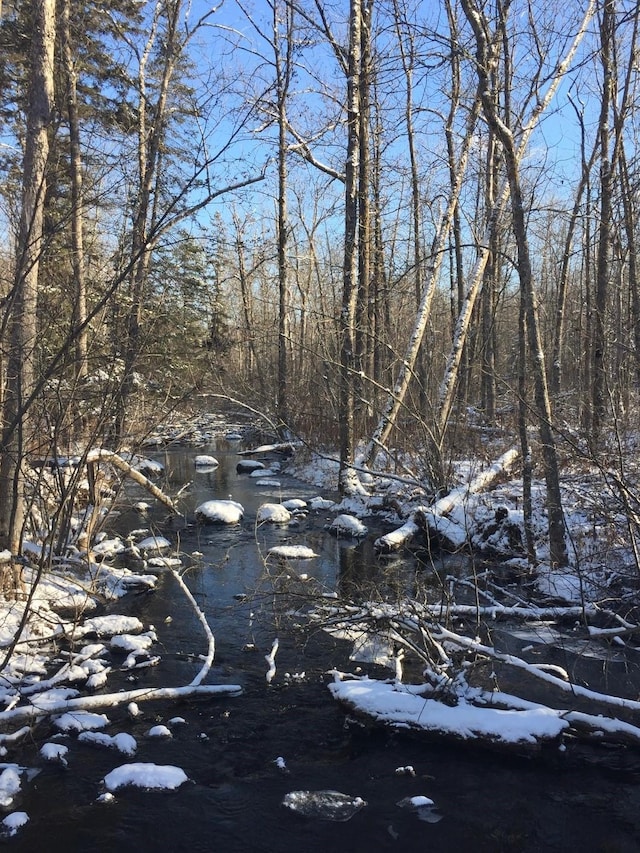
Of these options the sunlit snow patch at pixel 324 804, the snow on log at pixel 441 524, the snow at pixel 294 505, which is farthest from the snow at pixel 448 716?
the snow at pixel 294 505

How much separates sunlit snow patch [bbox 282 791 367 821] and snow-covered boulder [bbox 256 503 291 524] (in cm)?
719

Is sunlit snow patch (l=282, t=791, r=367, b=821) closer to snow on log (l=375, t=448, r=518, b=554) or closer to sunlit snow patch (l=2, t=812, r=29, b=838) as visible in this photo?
sunlit snow patch (l=2, t=812, r=29, b=838)

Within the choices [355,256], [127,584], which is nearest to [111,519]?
[127,584]

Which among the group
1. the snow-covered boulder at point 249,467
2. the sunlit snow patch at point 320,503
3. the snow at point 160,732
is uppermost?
the snow-covered boulder at point 249,467

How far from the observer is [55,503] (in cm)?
714

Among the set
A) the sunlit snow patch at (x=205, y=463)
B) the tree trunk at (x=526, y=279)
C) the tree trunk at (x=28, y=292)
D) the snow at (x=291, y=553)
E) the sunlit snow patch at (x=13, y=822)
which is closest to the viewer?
the sunlit snow patch at (x=13, y=822)

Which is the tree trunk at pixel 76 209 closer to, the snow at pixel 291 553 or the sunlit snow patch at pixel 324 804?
the sunlit snow patch at pixel 324 804

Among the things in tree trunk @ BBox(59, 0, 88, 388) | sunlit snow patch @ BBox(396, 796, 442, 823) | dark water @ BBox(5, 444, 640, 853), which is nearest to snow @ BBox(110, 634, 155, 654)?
dark water @ BBox(5, 444, 640, 853)

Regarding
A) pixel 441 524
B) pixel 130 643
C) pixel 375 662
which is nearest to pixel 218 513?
pixel 441 524

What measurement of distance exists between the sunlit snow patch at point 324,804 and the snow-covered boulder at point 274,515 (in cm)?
719

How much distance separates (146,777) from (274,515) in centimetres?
721

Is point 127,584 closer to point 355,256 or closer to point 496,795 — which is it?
point 496,795

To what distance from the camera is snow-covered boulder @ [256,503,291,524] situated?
36.7 feet

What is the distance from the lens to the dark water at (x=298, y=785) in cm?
358
